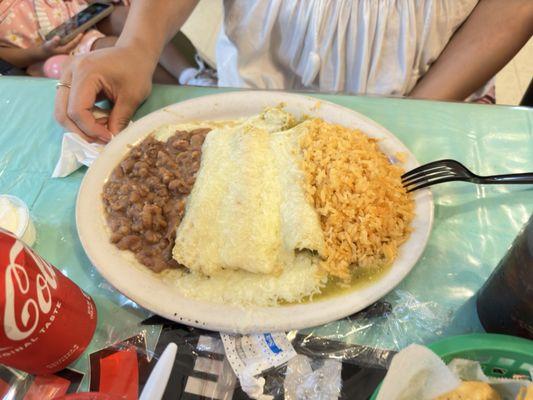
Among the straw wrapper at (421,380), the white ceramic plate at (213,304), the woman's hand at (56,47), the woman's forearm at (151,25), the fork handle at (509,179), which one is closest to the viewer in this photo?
the straw wrapper at (421,380)

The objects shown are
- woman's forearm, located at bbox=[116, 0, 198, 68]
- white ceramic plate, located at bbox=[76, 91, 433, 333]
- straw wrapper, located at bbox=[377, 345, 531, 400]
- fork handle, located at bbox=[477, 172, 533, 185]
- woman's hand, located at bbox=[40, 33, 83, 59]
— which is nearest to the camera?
straw wrapper, located at bbox=[377, 345, 531, 400]

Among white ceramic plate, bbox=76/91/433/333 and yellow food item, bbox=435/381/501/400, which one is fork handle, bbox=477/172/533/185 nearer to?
white ceramic plate, bbox=76/91/433/333

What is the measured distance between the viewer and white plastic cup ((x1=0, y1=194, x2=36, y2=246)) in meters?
1.04

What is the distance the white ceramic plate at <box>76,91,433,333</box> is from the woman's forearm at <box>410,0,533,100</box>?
428 millimetres

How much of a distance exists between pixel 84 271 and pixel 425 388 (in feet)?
2.75

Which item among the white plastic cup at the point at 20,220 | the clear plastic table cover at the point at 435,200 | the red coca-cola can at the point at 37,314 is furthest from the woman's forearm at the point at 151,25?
the red coca-cola can at the point at 37,314

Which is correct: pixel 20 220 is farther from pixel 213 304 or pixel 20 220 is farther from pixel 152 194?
pixel 213 304

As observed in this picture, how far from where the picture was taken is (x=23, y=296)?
0.65m

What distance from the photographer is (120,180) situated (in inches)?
44.8

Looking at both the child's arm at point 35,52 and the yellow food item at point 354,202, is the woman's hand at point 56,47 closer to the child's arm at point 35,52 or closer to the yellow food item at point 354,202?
the child's arm at point 35,52

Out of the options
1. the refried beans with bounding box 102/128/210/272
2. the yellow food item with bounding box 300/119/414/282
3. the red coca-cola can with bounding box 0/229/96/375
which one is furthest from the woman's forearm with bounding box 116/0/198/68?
the red coca-cola can with bounding box 0/229/96/375

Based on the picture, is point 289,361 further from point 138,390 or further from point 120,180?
point 120,180

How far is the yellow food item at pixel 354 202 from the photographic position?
0.93m

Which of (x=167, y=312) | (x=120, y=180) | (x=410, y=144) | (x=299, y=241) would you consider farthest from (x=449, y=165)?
(x=120, y=180)
